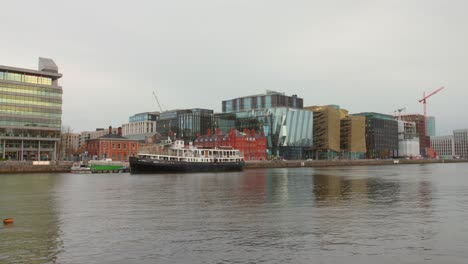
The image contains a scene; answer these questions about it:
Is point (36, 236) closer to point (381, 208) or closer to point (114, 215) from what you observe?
point (114, 215)

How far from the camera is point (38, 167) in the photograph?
12112 centimetres

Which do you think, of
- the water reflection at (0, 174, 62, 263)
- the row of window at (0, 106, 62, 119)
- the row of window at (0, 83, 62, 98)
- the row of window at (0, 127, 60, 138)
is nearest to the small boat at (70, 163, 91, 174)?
the row of window at (0, 127, 60, 138)

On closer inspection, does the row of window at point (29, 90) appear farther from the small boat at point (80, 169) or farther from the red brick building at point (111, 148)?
the small boat at point (80, 169)

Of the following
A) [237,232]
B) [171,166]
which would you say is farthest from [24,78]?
[237,232]

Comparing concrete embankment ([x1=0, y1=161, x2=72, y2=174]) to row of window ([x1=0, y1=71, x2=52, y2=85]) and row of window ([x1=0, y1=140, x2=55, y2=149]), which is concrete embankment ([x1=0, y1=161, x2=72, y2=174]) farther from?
row of window ([x1=0, y1=71, x2=52, y2=85])

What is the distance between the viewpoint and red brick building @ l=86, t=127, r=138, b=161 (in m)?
161

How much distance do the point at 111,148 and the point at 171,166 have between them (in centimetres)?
5707

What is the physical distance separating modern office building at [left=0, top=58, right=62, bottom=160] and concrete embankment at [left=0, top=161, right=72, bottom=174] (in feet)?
60.1

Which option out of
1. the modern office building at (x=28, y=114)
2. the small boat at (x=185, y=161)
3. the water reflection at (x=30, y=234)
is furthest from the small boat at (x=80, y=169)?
the water reflection at (x=30, y=234)

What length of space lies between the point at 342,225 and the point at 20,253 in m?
20.4

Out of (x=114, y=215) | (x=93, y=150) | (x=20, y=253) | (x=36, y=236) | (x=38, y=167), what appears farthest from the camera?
(x=93, y=150)

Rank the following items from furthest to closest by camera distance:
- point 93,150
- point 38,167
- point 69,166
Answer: point 93,150 → point 69,166 → point 38,167

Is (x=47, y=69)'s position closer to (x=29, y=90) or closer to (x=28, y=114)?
(x=29, y=90)

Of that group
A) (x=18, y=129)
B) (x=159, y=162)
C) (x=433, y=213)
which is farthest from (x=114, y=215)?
(x=18, y=129)
